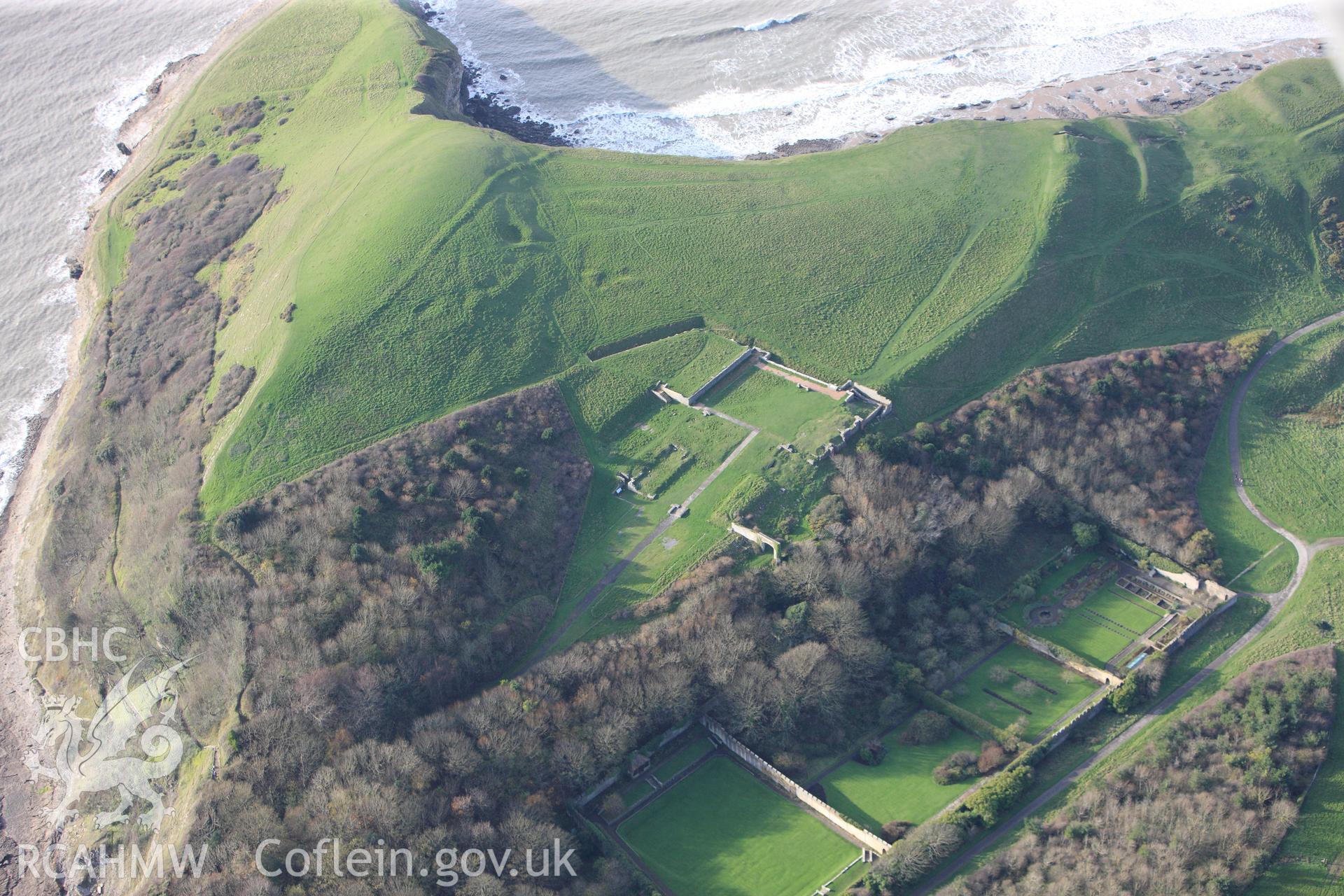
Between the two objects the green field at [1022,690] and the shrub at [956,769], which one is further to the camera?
the green field at [1022,690]

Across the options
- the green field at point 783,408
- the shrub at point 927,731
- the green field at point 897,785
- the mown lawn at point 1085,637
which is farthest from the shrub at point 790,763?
the green field at point 783,408

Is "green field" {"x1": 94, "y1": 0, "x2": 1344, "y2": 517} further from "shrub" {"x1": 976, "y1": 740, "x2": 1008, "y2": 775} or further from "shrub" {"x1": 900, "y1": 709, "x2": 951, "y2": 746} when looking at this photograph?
"shrub" {"x1": 976, "y1": 740, "x2": 1008, "y2": 775}

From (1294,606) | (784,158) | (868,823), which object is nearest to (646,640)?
(868,823)

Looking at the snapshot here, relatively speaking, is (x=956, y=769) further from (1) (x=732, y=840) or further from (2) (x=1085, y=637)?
(2) (x=1085, y=637)

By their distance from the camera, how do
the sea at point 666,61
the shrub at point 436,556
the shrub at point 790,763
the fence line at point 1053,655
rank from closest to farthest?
1. the shrub at point 790,763
2. the fence line at point 1053,655
3. the shrub at point 436,556
4. the sea at point 666,61

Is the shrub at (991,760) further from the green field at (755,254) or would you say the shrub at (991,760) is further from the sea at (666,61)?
the sea at (666,61)

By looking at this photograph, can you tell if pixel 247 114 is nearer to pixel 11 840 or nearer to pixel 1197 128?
pixel 11 840
